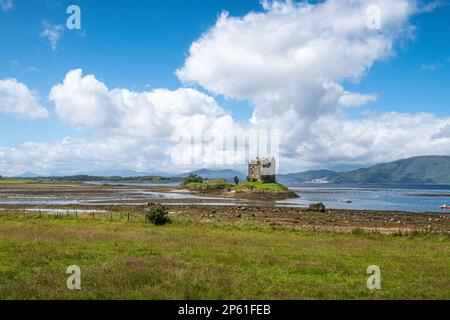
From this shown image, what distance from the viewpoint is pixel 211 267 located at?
1984 cm

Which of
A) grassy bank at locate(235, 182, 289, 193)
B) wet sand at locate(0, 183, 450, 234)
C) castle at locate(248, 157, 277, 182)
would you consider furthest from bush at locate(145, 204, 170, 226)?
castle at locate(248, 157, 277, 182)

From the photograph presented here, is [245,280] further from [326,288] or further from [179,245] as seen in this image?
[179,245]

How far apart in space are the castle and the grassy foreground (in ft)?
466

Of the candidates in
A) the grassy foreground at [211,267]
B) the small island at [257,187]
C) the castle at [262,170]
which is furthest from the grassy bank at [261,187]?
the grassy foreground at [211,267]

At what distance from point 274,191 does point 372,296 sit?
138 metres

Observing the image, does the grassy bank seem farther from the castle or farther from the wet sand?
the wet sand

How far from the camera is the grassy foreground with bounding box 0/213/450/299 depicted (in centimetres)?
1477

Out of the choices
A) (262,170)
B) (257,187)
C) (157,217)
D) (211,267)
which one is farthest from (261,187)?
(211,267)

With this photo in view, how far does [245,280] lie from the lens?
16.9 m

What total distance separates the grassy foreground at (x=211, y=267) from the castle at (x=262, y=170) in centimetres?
14200

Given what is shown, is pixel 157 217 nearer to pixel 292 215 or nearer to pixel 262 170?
pixel 292 215

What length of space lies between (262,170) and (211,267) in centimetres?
15715

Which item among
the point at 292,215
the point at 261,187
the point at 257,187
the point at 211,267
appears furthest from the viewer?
the point at 257,187
